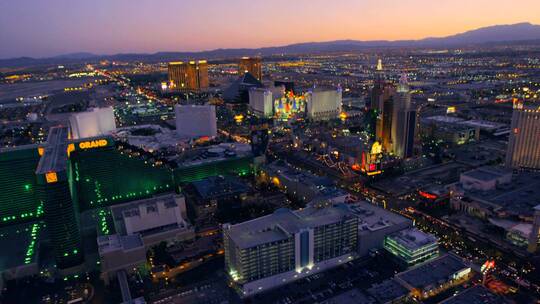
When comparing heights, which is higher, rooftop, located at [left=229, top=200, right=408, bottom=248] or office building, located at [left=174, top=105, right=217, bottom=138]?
office building, located at [left=174, top=105, right=217, bottom=138]

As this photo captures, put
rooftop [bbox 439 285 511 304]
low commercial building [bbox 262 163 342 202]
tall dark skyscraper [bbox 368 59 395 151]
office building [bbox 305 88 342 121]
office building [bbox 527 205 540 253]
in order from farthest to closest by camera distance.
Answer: office building [bbox 305 88 342 121] → tall dark skyscraper [bbox 368 59 395 151] → low commercial building [bbox 262 163 342 202] → office building [bbox 527 205 540 253] → rooftop [bbox 439 285 511 304]

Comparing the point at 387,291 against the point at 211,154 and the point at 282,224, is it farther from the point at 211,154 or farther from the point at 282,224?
the point at 211,154

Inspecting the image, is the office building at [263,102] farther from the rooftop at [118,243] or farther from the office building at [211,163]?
the rooftop at [118,243]

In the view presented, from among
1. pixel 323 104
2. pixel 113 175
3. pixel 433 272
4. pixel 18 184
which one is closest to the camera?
pixel 433 272

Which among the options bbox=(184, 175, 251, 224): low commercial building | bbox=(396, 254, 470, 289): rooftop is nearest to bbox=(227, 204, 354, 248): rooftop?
bbox=(396, 254, 470, 289): rooftop

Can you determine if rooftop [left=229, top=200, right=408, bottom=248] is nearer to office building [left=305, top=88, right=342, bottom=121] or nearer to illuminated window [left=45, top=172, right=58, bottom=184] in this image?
illuminated window [left=45, top=172, right=58, bottom=184]

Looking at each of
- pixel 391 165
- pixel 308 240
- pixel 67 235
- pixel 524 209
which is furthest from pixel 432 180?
pixel 67 235

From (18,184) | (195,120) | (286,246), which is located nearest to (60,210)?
(18,184)
